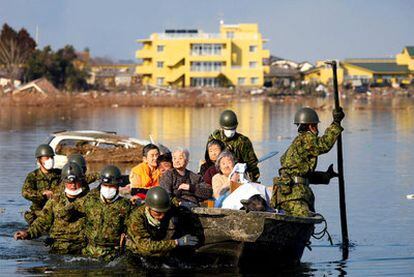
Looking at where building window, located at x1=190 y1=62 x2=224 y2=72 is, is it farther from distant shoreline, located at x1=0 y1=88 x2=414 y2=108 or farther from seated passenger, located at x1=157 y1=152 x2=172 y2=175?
seated passenger, located at x1=157 y1=152 x2=172 y2=175

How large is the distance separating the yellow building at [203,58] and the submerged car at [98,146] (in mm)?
91214

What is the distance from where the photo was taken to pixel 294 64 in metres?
165

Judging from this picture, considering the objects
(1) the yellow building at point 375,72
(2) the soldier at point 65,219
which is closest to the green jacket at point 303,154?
(2) the soldier at point 65,219

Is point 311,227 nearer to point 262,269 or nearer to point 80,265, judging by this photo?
point 262,269

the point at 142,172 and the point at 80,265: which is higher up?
the point at 142,172

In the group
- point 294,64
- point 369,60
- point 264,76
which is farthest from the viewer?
point 294,64

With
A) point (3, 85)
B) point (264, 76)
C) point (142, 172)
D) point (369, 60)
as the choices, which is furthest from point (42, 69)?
point (142, 172)

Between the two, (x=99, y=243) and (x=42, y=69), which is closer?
(x=99, y=243)

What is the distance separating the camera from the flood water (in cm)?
1792

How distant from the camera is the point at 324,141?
16922mm

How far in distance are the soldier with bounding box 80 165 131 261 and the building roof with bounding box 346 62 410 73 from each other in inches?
5186

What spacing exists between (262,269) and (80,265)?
260 centimetres

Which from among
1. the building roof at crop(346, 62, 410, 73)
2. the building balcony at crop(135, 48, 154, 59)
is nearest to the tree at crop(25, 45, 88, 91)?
the building balcony at crop(135, 48, 154, 59)

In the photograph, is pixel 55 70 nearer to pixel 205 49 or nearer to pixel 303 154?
pixel 205 49
